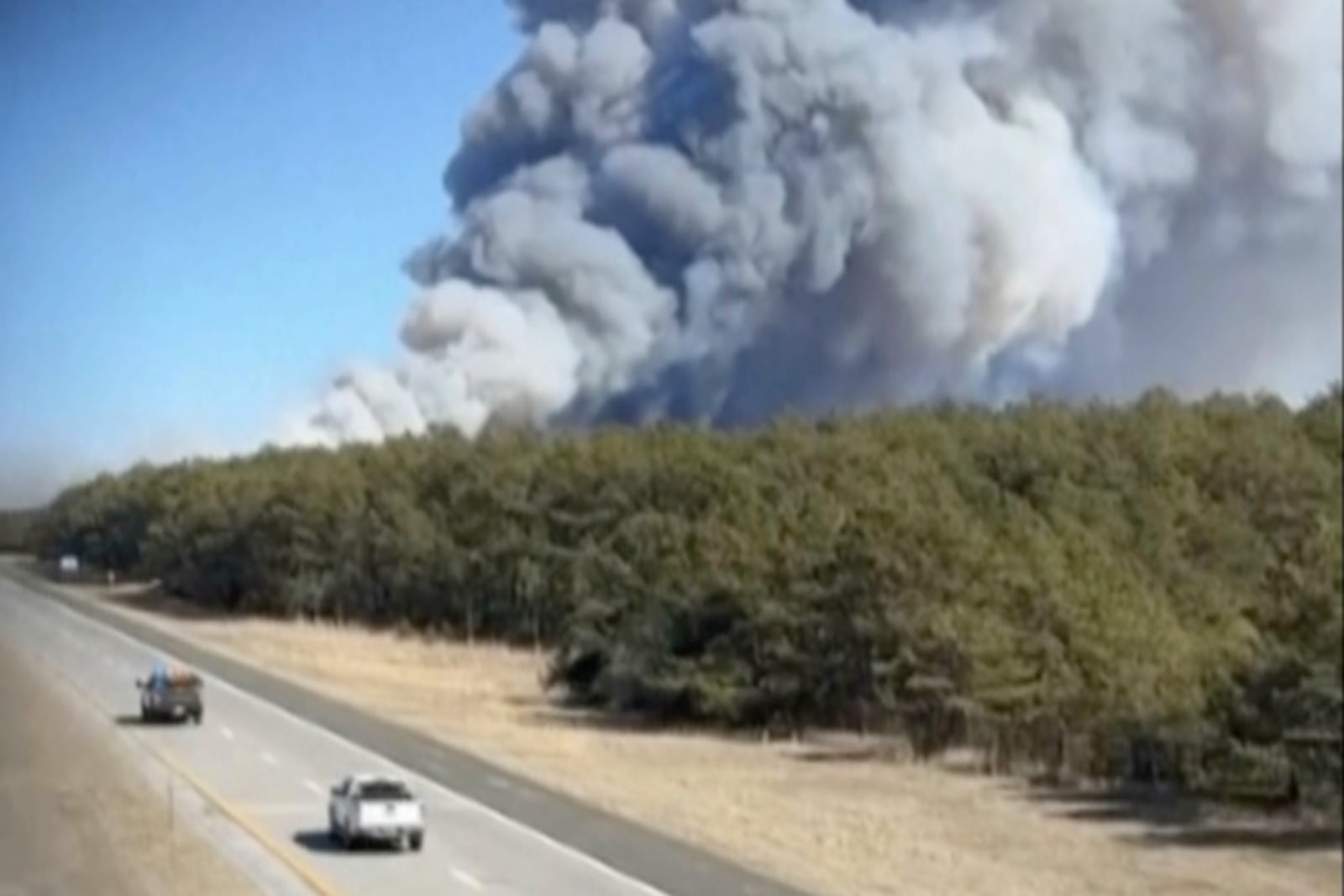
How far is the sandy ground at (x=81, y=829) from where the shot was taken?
13992 millimetres

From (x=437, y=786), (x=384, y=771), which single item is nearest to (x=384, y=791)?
(x=437, y=786)

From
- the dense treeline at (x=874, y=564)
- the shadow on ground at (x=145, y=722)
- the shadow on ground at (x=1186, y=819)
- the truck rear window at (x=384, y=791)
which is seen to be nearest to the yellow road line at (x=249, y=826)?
the truck rear window at (x=384, y=791)

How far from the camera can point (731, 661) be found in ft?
117

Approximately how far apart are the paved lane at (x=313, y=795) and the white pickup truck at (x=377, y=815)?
0.18 m

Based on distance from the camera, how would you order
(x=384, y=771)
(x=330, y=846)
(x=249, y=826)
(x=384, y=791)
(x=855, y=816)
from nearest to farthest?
(x=330, y=846) < (x=384, y=791) < (x=249, y=826) < (x=855, y=816) < (x=384, y=771)

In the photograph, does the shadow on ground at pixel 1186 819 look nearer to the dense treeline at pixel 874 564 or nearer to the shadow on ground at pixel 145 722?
the dense treeline at pixel 874 564

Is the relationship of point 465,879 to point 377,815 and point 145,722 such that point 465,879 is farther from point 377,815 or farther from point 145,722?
point 145,722

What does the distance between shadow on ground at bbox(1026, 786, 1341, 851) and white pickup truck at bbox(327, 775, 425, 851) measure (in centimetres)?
596

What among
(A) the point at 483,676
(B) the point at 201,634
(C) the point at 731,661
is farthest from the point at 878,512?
(B) the point at 201,634

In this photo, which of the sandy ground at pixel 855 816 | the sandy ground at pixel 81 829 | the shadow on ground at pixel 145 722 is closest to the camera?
the sandy ground at pixel 81 829

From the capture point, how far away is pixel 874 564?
33.6 metres

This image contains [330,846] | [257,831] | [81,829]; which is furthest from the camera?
[257,831]

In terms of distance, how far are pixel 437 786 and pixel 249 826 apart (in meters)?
4.66

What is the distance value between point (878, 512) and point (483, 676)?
1306 centimetres
